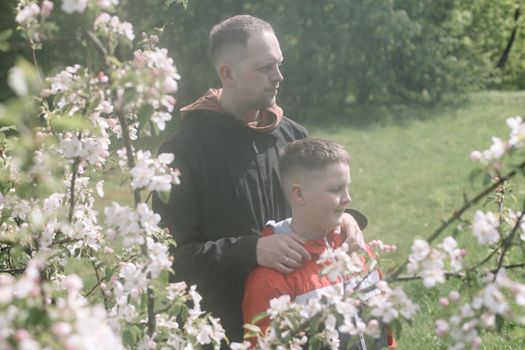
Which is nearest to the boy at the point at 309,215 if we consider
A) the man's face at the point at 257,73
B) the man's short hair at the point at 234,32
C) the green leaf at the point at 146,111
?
the man's face at the point at 257,73

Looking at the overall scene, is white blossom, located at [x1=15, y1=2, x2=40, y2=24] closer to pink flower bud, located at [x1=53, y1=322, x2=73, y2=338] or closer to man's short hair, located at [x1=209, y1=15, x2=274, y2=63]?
pink flower bud, located at [x1=53, y1=322, x2=73, y2=338]

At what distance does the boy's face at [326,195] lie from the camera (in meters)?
2.86

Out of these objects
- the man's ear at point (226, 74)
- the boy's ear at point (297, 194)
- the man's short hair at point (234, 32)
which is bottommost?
the boy's ear at point (297, 194)

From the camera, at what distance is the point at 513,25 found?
773 inches

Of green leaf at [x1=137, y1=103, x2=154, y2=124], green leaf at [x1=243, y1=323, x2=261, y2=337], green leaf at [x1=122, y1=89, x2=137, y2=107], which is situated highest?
green leaf at [x1=122, y1=89, x2=137, y2=107]

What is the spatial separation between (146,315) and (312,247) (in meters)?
0.70

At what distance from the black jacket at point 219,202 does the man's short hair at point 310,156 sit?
0.79ft

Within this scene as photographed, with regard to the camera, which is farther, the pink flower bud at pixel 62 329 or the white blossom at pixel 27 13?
the white blossom at pixel 27 13

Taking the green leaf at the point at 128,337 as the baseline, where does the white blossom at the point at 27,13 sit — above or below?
above

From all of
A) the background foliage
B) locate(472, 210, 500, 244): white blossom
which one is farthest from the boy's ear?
the background foliage

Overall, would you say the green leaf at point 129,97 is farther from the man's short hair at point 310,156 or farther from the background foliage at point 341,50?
the background foliage at point 341,50

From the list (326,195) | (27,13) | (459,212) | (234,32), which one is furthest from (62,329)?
(234,32)

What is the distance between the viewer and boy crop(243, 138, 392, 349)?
2.80 meters

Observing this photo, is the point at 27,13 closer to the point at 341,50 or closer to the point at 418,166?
the point at 418,166
